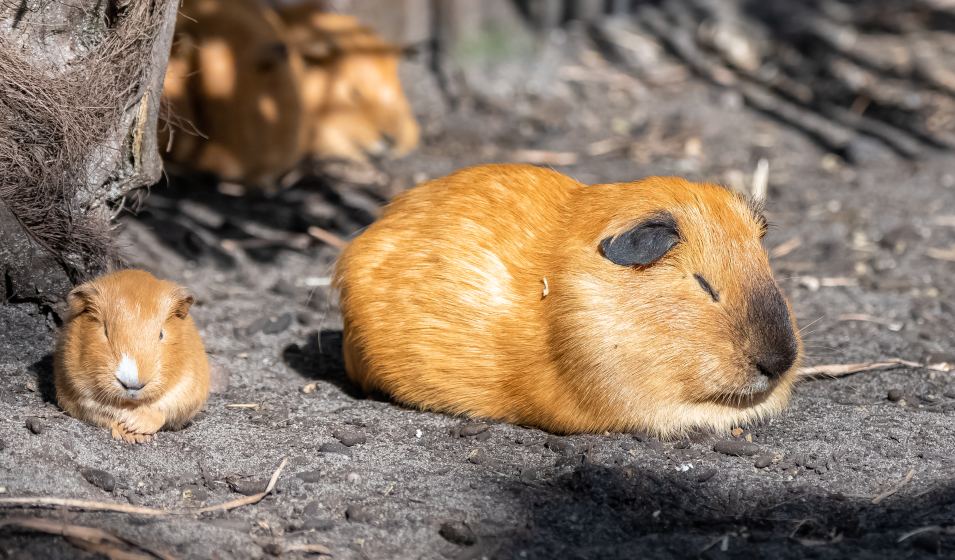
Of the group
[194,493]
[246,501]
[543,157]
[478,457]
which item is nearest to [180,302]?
[194,493]

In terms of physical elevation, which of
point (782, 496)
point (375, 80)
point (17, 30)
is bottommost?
point (782, 496)

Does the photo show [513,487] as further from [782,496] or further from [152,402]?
[152,402]

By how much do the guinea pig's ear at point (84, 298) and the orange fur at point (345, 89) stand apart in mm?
4102

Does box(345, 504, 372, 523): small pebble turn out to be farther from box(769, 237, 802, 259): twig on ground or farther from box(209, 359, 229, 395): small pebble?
box(769, 237, 802, 259): twig on ground

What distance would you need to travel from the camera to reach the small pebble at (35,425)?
303 centimetres

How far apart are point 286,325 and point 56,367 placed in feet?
4.69

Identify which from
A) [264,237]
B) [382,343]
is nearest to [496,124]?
[264,237]

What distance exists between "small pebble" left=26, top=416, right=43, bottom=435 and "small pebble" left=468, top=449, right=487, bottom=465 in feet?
5.68

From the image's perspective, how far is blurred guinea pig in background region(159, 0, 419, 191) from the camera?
20.1ft

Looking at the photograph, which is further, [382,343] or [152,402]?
[382,343]

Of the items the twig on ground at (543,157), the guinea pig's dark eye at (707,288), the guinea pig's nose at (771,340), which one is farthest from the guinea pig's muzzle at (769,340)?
the twig on ground at (543,157)

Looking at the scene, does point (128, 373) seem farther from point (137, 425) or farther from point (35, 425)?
point (35, 425)

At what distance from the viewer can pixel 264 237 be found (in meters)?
5.62

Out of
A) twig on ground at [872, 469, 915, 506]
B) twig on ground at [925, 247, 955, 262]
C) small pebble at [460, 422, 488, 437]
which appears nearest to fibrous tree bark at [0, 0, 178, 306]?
small pebble at [460, 422, 488, 437]
